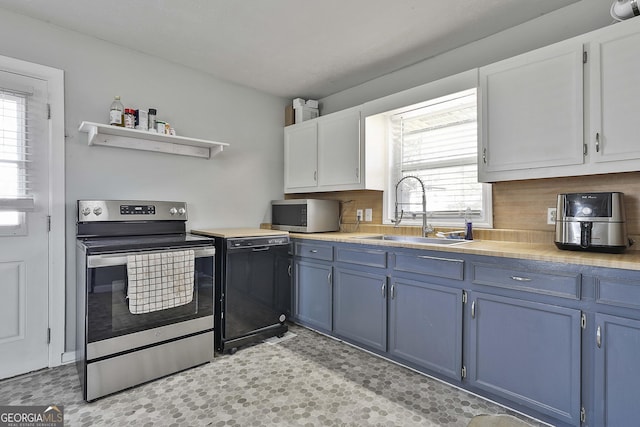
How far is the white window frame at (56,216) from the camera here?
2332 mm

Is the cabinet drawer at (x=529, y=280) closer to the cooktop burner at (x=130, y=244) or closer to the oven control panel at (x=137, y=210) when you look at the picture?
the cooktop burner at (x=130, y=244)

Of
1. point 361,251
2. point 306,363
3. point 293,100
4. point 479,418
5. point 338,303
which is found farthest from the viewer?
point 293,100

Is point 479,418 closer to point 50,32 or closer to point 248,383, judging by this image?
point 248,383

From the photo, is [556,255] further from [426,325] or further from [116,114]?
[116,114]

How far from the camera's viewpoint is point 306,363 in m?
2.39

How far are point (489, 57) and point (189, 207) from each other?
2785mm

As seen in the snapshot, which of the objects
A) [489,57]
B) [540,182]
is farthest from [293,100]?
[540,182]

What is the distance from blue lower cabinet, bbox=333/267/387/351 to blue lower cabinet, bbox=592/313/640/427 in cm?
120

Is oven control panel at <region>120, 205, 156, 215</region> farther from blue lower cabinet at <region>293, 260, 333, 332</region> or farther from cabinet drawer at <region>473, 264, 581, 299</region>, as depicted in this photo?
cabinet drawer at <region>473, 264, 581, 299</region>

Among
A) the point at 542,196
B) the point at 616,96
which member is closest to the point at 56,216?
the point at 542,196

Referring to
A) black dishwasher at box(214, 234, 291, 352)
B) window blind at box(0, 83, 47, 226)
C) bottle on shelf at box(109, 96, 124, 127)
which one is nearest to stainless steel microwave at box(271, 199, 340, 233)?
black dishwasher at box(214, 234, 291, 352)

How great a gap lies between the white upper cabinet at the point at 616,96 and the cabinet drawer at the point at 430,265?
0.94m

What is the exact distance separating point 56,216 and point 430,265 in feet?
8.58

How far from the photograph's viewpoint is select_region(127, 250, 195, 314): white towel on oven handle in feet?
6.66
